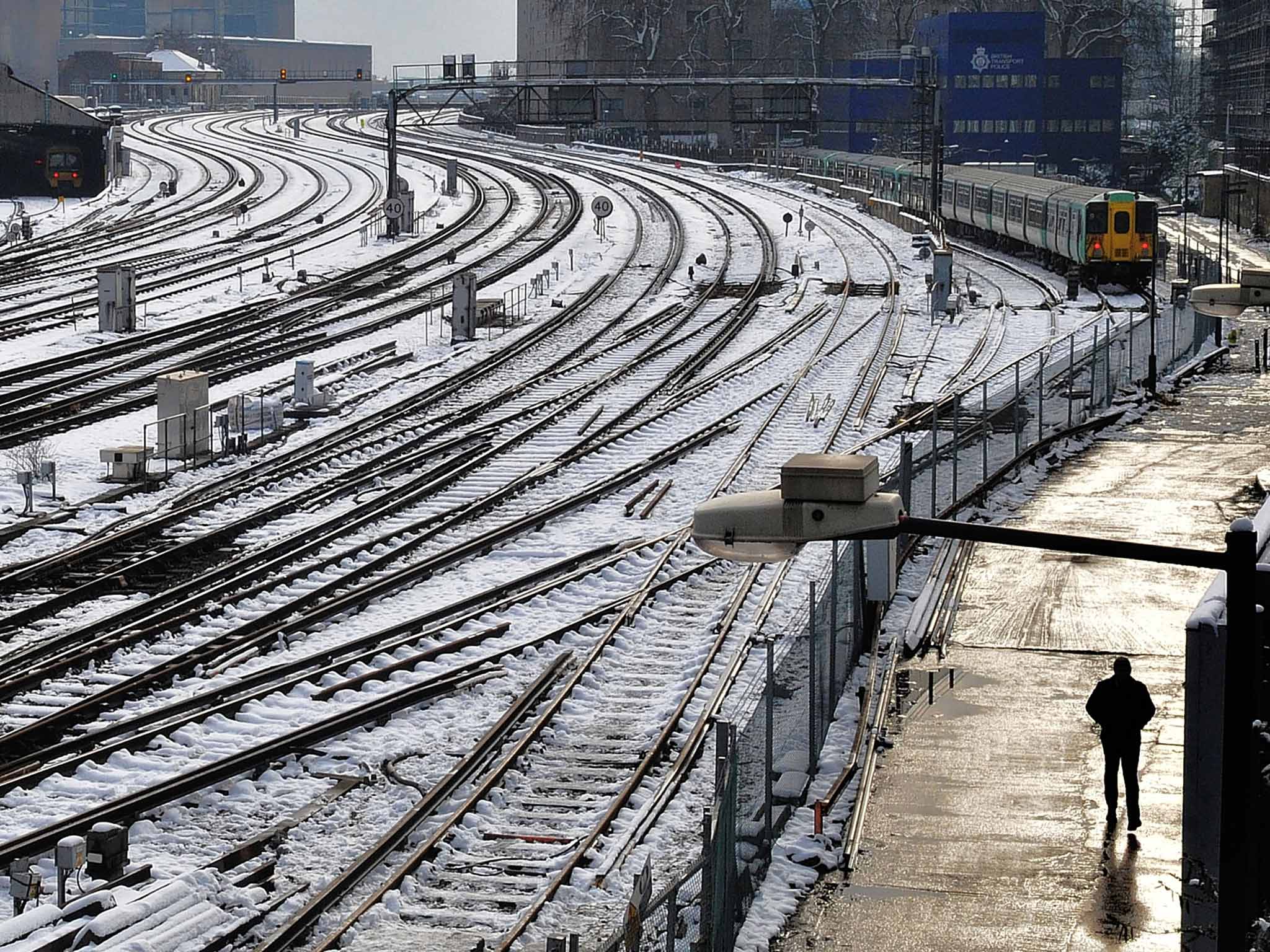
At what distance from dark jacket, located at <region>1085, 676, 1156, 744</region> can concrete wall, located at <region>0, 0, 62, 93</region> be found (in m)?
144

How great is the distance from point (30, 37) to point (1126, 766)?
151216 millimetres

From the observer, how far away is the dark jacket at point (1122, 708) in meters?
14.4

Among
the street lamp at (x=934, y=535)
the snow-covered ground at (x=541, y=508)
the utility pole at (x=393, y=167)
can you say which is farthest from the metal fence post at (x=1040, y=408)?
the utility pole at (x=393, y=167)

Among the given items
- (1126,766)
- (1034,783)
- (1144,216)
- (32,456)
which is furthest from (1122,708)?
(1144,216)

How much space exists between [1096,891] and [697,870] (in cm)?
301

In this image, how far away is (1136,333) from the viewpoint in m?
43.0

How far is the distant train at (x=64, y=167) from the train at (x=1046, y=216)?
106 feet

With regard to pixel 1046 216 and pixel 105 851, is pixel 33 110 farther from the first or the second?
pixel 105 851

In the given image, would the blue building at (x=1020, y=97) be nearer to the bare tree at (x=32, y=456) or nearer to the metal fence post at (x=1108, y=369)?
the metal fence post at (x=1108, y=369)

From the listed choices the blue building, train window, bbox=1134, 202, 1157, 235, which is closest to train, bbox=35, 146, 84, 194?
the blue building

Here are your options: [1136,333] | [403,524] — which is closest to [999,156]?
[1136,333]

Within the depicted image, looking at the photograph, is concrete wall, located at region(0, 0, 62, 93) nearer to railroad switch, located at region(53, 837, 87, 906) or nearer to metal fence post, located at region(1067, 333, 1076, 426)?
metal fence post, located at region(1067, 333, 1076, 426)

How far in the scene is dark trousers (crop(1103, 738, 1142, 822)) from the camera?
14461mm

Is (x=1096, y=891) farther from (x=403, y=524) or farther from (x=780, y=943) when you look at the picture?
(x=403, y=524)
